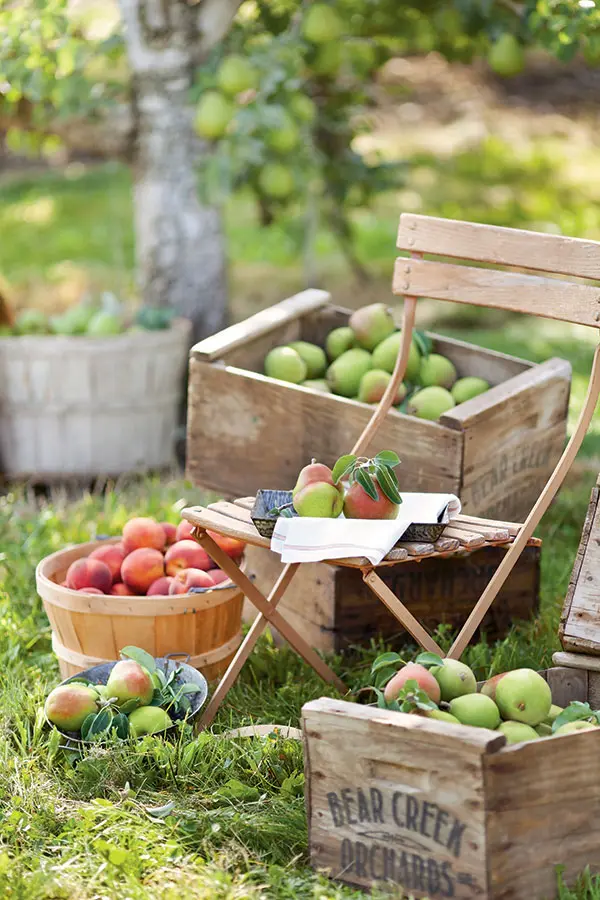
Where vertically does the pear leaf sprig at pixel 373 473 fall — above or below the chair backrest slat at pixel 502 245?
below

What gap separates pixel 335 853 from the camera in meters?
2.48

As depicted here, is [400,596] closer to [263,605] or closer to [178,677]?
[263,605]

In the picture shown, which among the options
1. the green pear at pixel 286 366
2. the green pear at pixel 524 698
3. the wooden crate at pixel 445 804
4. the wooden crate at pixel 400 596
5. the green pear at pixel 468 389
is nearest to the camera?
the wooden crate at pixel 445 804

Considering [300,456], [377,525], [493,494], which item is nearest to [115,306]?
[300,456]

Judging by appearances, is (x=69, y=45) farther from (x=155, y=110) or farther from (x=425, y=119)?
(x=425, y=119)

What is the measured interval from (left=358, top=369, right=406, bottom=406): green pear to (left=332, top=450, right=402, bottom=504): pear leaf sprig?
35.6 inches

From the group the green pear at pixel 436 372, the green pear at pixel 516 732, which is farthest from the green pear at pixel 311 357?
the green pear at pixel 516 732

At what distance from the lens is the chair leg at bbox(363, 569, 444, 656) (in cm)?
275

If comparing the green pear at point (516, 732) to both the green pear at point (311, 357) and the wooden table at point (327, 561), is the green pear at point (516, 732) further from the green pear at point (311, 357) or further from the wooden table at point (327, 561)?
the green pear at point (311, 357)

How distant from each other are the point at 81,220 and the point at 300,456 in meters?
6.76

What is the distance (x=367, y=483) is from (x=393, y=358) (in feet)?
3.76

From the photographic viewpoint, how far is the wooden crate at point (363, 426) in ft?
11.6

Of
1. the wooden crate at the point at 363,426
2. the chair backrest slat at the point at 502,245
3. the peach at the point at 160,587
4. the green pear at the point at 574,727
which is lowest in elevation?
→ the peach at the point at 160,587

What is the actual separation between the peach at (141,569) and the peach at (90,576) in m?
0.05
